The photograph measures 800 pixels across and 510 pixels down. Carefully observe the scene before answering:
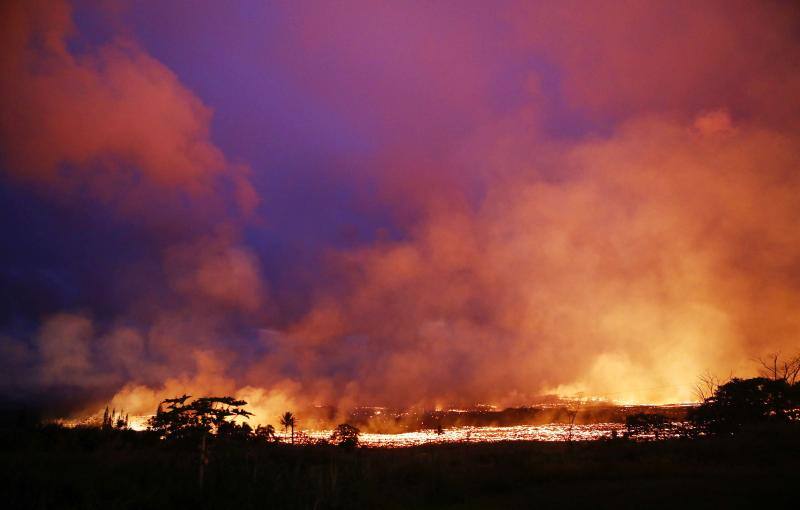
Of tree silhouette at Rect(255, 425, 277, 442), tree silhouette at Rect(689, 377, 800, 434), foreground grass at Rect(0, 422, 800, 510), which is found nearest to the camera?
foreground grass at Rect(0, 422, 800, 510)

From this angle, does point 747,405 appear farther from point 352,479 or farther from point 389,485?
point 352,479

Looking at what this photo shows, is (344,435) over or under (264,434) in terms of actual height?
under

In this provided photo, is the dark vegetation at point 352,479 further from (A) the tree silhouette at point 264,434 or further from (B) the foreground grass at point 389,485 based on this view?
(A) the tree silhouette at point 264,434

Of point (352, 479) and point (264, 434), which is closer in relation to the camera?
point (352, 479)

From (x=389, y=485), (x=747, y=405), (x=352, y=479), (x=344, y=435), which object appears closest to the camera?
(x=352, y=479)

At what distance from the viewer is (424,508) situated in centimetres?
1819

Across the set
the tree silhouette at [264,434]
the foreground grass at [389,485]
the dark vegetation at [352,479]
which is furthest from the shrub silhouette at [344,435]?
the foreground grass at [389,485]

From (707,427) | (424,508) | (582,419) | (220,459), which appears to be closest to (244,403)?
(220,459)

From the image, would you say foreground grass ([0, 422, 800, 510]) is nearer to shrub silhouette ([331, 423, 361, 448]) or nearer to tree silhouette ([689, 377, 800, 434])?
tree silhouette ([689, 377, 800, 434])

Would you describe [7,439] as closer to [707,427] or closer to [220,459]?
[220,459]

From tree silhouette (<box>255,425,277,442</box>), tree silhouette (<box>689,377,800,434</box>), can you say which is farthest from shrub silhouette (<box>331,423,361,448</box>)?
tree silhouette (<box>689,377,800,434</box>)

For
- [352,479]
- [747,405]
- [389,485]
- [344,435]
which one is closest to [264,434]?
[344,435]

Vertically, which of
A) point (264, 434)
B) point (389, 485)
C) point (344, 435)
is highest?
point (264, 434)

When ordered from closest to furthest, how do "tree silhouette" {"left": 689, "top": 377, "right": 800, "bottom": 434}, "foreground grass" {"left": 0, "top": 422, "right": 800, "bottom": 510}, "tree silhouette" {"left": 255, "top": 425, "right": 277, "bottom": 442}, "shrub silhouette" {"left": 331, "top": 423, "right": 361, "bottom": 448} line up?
1. "foreground grass" {"left": 0, "top": 422, "right": 800, "bottom": 510}
2. "tree silhouette" {"left": 689, "top": 377, "right": 800, "bottom": 434}
3. "tree silhouette" {"left": 255, "top": 425, "right": 277, "bottom": 442}
4. "shrub silhouette" {"left": 331, "top": 423, "right": 361, "bottom": 448}
